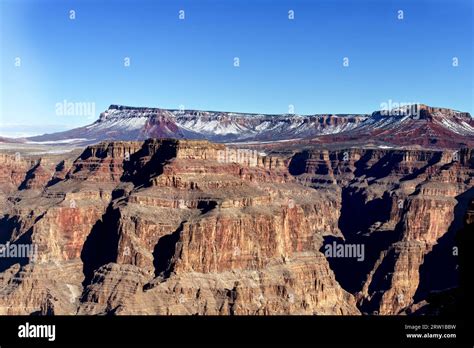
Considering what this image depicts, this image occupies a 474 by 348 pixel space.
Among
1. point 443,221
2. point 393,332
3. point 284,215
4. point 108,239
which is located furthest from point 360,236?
point 393,332

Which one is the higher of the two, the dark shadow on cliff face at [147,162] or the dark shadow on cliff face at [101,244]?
the dark shadow on cliff face at [147,162]

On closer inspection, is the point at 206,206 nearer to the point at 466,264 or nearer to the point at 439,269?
the point at 439,269

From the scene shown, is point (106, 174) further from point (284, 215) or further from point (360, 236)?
point (360, 236)

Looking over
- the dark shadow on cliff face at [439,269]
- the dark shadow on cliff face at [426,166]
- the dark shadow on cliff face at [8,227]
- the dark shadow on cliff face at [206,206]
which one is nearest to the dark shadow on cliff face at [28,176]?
the dark shadow on cliff face at [8,227]

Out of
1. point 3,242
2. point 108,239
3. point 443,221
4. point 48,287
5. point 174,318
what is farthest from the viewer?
point 443,221

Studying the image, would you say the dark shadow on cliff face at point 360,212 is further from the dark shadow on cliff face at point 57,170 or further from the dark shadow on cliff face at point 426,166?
the dark shadow on cliff face at point 57,170
